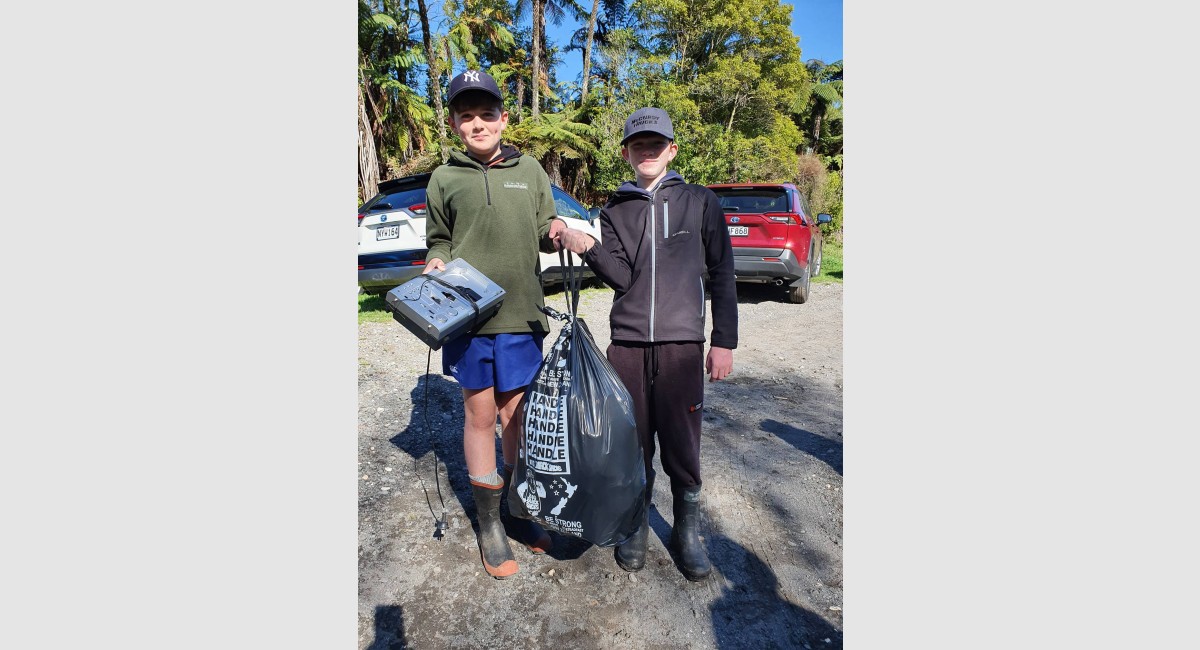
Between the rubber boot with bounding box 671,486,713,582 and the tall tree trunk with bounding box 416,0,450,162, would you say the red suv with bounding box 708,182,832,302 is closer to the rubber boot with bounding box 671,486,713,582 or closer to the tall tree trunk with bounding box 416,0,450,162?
the rubber boot with bounding box 671,486,713,582

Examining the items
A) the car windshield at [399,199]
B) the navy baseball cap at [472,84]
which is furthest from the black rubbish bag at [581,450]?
the car windshield at [399,199]

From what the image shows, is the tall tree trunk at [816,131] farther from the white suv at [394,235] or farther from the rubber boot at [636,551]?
the rubber boot at [636,551]

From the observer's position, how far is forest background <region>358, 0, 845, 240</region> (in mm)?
15094

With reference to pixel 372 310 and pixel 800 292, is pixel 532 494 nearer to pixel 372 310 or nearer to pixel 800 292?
pixel 372 310

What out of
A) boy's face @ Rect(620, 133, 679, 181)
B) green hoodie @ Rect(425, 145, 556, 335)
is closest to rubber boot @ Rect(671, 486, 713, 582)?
green hoodie @ Rect(425, 145, 556, 335)

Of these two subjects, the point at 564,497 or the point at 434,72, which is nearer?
the point at 564,497

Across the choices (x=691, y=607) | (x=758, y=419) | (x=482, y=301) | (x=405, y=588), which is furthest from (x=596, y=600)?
(x=758, y=419)

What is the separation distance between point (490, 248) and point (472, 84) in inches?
23.3

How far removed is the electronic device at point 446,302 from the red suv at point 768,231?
6016 millimetres

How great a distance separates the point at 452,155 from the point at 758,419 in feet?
8.89

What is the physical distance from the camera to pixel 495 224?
2.19 meters

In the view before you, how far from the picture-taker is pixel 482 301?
6.75 feet

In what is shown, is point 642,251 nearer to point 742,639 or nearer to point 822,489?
point 742,639

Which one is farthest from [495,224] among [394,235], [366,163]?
[366,163]
